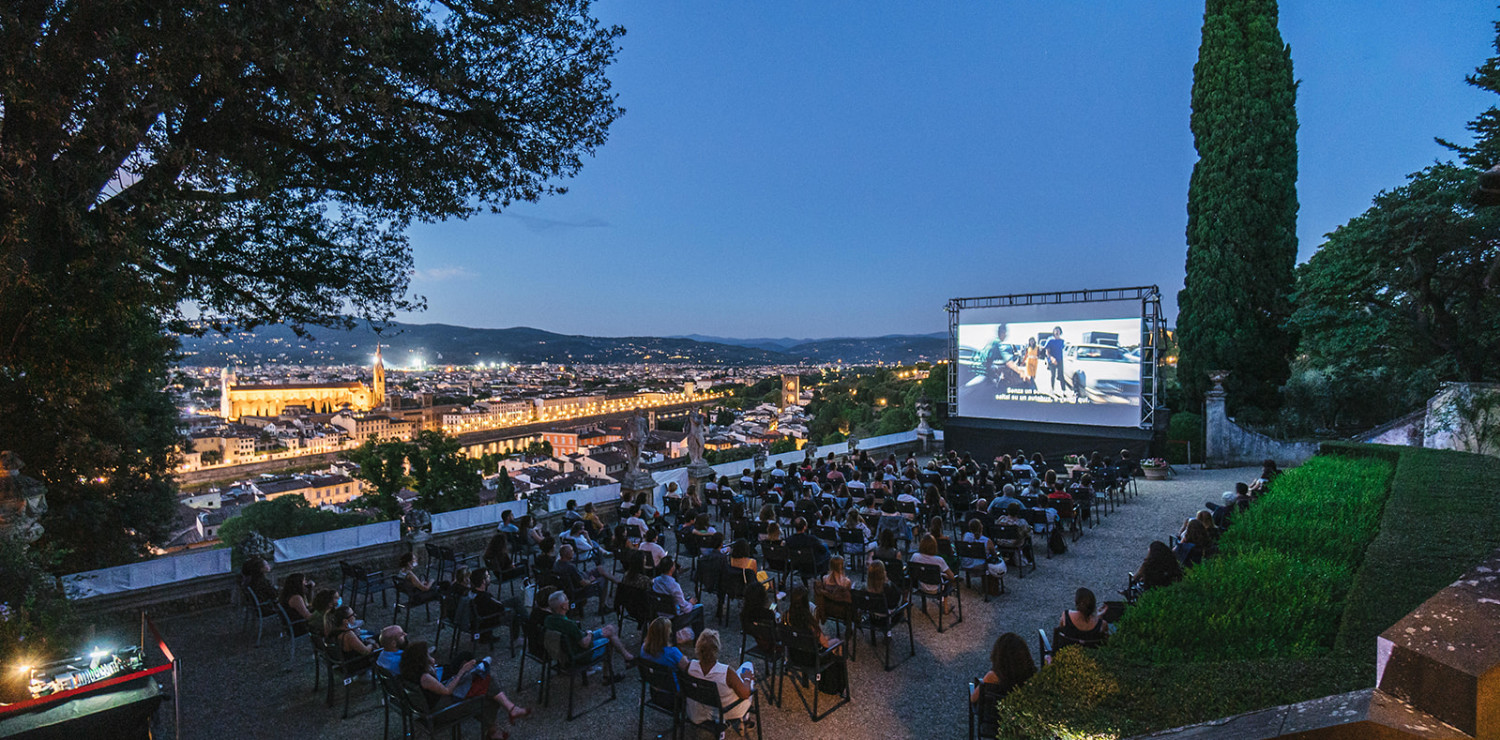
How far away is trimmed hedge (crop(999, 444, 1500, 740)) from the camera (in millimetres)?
2422

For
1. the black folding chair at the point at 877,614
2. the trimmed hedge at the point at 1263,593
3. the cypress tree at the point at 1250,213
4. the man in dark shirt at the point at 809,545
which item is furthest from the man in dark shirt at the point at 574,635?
the cypress tree at the point at 1250,213

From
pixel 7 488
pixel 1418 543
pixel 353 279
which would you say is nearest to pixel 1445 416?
pixel 1418 543

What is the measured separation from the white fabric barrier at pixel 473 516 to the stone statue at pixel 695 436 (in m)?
3.02

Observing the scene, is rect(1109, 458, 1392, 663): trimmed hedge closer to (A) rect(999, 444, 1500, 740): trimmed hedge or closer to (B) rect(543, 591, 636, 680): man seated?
(A) rect(999, 444, 1500, 740): trimmed hedge

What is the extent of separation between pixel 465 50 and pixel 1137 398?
50.1 feet

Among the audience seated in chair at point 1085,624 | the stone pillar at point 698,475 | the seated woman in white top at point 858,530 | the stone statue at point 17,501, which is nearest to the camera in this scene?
the audience seated in chair at point 1085,624

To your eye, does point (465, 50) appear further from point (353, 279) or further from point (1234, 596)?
point (1234, 596)

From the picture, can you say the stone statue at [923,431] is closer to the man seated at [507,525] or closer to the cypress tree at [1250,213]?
the cypress tree at [1250,213]

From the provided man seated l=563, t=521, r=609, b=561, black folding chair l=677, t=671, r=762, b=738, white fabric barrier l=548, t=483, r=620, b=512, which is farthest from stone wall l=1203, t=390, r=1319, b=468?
black folding chair l=677, t=671, r=762, b=738

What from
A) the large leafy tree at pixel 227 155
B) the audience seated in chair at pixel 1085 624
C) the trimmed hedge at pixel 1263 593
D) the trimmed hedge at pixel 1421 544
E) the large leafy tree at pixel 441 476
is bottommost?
the large leafy tree at pixel 441 476

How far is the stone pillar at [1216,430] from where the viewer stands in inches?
597

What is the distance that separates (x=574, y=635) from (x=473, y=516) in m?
4.63

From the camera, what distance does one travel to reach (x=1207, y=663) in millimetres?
2793

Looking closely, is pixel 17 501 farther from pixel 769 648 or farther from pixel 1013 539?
pixel 1013 539
